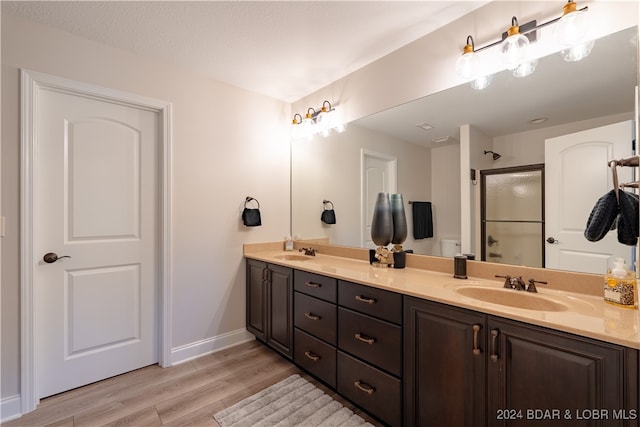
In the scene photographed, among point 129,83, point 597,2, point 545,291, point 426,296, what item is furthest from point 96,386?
point 597,2

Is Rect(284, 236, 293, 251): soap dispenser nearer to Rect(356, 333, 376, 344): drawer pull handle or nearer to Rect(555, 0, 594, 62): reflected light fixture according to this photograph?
Rect(356, 333, 376, 344): drawer pull handle

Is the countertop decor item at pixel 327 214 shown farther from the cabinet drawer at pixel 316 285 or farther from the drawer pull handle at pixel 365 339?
the drawer pull handle at pixel 365 339

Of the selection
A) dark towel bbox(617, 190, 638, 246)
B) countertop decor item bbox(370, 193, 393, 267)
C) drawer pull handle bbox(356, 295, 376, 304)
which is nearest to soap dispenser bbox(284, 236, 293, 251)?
countertop decor item bbox(370, 193, 393, 267)

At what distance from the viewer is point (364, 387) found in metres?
1.58

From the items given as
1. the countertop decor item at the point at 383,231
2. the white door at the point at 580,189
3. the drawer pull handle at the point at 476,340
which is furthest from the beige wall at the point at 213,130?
the drawer pull handle at the point at 476,340

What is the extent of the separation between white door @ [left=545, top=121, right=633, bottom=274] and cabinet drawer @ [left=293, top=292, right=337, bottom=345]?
4.04 feet

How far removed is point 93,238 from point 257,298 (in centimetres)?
130

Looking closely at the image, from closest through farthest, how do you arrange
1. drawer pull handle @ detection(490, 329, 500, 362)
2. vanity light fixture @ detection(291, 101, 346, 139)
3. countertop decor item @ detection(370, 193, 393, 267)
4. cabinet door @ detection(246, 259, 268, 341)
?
drawer pull handle @ detection(490, 329, 500, 362)
countertop decor item @ detection(370, 193, 393, 267)
cabinet door @ detection(246, 259, 268, 341)
vanity light fixture @ detection(291, 101, 346, 139)

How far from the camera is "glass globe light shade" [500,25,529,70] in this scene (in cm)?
142

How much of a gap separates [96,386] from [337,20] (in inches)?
116

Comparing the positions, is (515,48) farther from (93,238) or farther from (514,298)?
(93,238)

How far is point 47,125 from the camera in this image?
1.82 metres

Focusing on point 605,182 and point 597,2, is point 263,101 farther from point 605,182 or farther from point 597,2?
point 605,182

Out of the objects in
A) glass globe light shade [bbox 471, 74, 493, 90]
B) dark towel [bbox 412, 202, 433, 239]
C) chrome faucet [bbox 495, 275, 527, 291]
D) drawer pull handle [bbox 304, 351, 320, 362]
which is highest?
glass globe light shade [bbox 471, 74, 493, 90]
